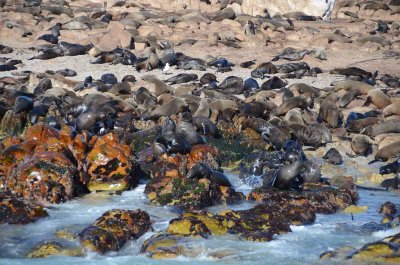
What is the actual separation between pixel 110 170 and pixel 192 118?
10.3ft

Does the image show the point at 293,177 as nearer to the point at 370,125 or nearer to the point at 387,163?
the point at 387,163

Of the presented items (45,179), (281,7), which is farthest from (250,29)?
(45,179)

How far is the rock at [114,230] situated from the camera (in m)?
8.77

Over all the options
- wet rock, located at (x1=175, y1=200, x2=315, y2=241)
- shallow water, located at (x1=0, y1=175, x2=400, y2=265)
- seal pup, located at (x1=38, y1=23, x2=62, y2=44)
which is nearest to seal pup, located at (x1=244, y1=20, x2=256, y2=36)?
seal pup, located at (x1=38, y1=23, x2=62, y2=44)

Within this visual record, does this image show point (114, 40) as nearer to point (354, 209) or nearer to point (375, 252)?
point (354, 209)

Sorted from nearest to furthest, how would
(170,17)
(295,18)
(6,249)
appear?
(6,249) < (170,17) < (295,18)

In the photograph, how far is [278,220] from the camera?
32.0 feet

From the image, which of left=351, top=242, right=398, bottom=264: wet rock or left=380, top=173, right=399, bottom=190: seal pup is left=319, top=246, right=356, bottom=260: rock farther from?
left=380, top=173, right=399, bottom=190: seal pup

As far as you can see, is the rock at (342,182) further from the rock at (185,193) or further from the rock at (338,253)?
the rock at (338,253)

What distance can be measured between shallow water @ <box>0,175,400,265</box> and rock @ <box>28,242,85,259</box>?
0.41 feet

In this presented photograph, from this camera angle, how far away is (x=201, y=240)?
29.4ft

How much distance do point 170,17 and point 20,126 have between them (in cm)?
1437

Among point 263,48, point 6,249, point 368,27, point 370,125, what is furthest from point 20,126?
point 368,27

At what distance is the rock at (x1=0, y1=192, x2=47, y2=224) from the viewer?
9.70 m
